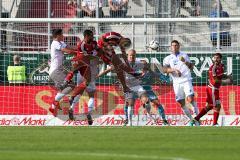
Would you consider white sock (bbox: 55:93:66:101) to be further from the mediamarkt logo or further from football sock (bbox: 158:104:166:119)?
football sock (bbox: 158:104:166:119)

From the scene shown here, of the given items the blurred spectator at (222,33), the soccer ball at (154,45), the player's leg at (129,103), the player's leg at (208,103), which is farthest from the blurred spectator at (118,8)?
the player's leg at (208,103)

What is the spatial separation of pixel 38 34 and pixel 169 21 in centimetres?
408

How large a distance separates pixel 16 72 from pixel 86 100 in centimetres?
211

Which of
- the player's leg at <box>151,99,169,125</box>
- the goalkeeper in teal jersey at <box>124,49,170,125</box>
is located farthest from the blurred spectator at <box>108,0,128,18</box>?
the player's leg at <box>151,99,169,125</box>

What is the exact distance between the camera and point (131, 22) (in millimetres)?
24172

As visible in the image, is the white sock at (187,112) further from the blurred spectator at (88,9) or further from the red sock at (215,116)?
the blurred spectator at (88,9)

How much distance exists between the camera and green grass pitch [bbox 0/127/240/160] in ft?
38.7

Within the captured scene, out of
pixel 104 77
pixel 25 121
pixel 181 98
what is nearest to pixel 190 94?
pixel 181 98

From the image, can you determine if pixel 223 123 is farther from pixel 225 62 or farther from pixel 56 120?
pixel 56 120

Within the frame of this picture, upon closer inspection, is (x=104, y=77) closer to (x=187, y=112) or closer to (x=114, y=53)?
(x=114, y=53)

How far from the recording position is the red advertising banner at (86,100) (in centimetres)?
2480

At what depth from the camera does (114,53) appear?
23.6 m

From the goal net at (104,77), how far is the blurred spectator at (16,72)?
0.06m

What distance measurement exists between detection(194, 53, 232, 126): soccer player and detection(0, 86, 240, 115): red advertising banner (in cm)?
81
